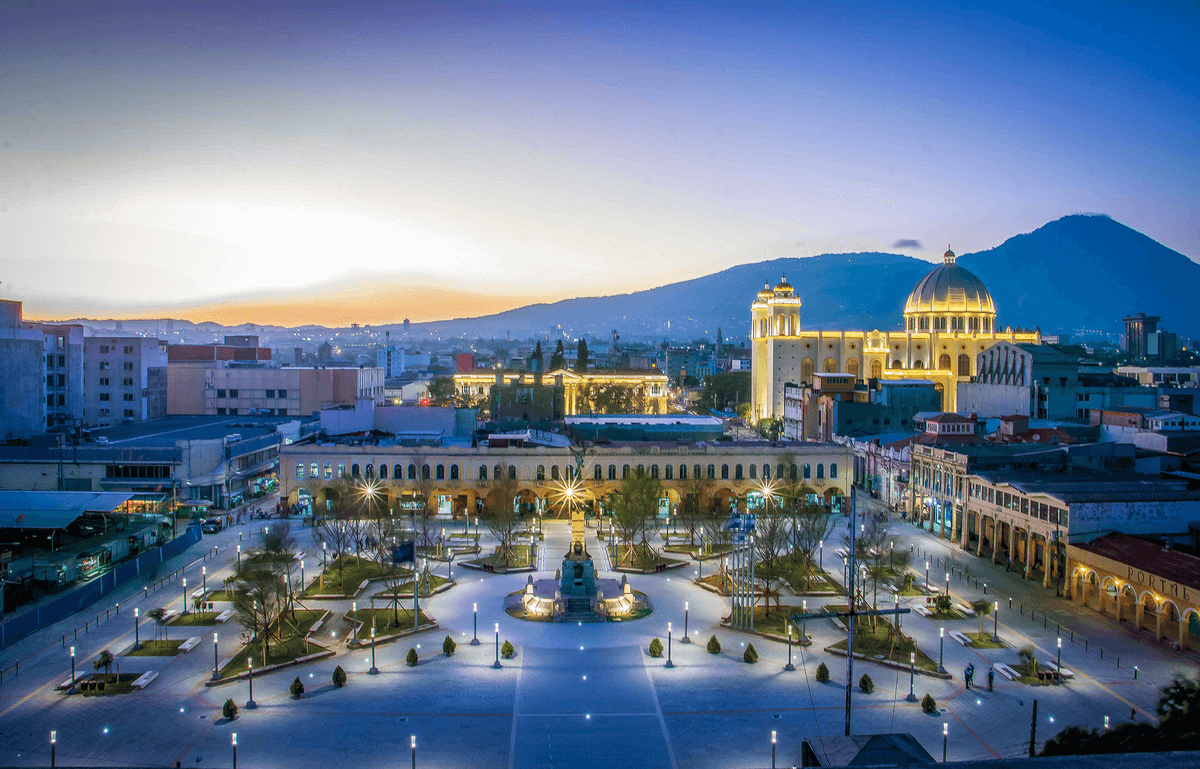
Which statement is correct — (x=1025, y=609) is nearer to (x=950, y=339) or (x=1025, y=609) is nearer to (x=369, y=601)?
(x=369, y=601)

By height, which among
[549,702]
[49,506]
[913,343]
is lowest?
[549,702]

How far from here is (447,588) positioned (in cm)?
3966

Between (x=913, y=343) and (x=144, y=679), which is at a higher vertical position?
(x=913, y=343)

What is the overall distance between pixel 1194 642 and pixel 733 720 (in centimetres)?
1921

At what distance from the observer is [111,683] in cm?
2702

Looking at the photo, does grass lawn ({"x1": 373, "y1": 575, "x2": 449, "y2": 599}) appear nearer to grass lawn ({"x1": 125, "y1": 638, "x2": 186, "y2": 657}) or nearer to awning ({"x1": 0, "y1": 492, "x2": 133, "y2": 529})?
grass lawn ({"x1": 125, "y1": 638, "x2": 186, "y2": 657})

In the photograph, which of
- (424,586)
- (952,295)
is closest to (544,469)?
(424,586)

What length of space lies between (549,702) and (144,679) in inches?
522

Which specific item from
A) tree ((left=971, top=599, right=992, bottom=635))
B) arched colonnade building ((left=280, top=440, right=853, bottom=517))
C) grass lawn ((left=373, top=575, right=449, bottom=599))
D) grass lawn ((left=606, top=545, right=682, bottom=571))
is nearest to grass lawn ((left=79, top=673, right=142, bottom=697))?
grass lawn ((left=373, top=575, right=449, bottom=599))

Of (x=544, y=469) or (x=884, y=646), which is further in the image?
(x=544, y=469)

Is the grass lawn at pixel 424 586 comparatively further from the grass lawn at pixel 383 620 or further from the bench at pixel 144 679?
the bench at pixel 144 679

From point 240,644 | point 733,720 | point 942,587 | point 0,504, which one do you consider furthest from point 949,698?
point 0,504

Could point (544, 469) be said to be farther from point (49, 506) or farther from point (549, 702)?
point (549, 702)

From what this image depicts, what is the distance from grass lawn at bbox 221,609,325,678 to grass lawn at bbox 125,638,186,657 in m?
2.39
